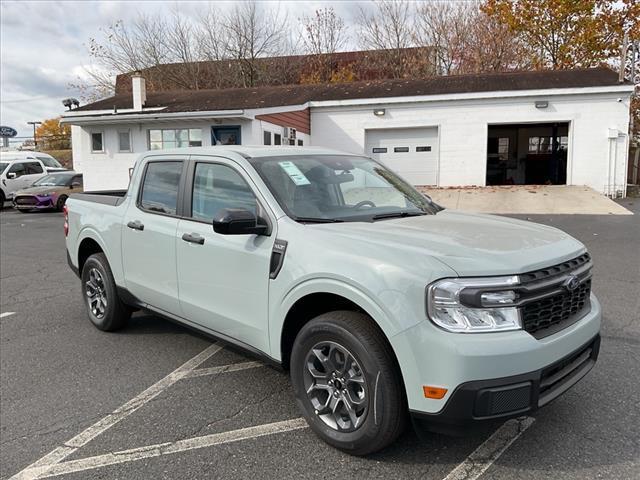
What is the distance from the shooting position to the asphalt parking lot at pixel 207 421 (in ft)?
9.45

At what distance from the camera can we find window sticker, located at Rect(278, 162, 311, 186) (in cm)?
367

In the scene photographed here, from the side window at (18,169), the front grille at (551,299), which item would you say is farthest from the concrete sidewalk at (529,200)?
the side window at (18,169)

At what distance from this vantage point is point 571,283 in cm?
287

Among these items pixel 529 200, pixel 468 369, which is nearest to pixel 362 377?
pixel 468 369

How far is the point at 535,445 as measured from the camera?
3035 millimetres

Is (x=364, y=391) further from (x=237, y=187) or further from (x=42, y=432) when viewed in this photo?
(x=42, y=432)

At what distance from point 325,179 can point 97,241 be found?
8.56 feet

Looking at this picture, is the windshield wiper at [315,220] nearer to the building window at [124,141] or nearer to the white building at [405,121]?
the white building at [405,121]

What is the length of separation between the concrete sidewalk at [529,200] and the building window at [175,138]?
8.40m

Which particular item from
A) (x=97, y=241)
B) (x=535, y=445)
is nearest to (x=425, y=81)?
(x=97, y=241)

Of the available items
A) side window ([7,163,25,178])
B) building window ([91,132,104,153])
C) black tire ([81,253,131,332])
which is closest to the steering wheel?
black tire ([81,253,131,332])

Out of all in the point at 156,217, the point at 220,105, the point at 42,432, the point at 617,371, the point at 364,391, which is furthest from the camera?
the point at 220,105

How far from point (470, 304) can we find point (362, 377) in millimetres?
718

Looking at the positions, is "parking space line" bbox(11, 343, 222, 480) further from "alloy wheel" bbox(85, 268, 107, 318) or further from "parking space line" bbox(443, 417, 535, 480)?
"parking space line" bbox(443, 417, 535, 480)
